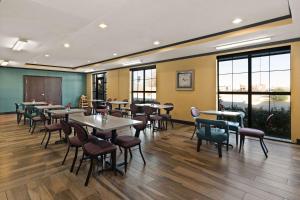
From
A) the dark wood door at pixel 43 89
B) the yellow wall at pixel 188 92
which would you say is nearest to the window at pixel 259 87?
the yellow wall at pixel 188 92

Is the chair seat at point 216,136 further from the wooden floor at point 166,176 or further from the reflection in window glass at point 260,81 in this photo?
the reflection in window glass at point 260,81

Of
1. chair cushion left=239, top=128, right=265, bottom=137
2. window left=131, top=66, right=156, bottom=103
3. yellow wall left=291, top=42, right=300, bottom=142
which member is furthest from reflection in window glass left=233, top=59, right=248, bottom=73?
window left=131, top=66, right=156, bottom=103

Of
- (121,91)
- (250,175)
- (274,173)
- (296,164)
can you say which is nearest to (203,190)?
(250,175)

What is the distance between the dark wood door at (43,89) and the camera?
9.93 metres

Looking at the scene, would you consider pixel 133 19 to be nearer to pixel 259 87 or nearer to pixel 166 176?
pixel 166 176

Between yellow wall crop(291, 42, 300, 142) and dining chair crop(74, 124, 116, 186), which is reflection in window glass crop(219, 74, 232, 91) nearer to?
yellow wall crop(291, 42, 300, 142)

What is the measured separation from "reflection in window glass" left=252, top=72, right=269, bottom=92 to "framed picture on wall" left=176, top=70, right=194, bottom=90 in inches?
78.7

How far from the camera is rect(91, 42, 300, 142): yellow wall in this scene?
13.9 feet

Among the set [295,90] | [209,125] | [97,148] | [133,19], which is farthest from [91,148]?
[295,90]

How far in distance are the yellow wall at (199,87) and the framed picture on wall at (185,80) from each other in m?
0.16

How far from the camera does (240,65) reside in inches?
210

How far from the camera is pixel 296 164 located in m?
3.08

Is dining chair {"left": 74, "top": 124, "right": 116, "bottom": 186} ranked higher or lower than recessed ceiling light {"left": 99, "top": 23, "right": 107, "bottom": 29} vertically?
lower

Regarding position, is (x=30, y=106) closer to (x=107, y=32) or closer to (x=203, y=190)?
(x=107, y=32)
